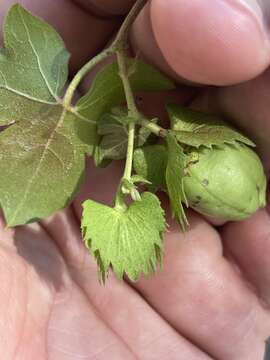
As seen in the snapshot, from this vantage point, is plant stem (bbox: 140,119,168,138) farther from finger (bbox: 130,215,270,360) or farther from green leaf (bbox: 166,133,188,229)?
finger (bbox: 130,215,270,360)

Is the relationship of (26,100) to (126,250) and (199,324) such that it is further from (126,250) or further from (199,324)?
(199,324)

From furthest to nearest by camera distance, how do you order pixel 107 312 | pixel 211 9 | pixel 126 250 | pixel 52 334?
pixel 107 312, pixel 52 334, pixel 126 250, pixel 211 9

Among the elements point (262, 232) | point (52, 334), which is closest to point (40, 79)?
point (52, 334)

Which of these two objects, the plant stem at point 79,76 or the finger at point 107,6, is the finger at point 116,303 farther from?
the finger at point 107,6

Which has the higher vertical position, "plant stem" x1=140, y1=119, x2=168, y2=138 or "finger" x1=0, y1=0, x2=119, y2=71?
"plant stem" x1=140, y1=119, x2=168, y2=138

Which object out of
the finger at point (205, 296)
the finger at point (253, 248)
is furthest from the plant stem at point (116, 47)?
the finger at point (253, 248)

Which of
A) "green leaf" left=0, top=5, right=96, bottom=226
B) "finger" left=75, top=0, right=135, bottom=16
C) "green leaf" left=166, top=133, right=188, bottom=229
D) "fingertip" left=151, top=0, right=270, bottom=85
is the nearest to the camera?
"fingertip" left=151, top=0, right=270, bottom=85

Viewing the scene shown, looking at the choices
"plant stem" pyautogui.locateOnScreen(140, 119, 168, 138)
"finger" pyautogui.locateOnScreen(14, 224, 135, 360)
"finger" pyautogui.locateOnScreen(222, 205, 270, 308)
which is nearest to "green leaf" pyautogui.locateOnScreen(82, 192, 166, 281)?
"plant stem" pyautogui.locateOnScreen(140, 119, 168, 138)
